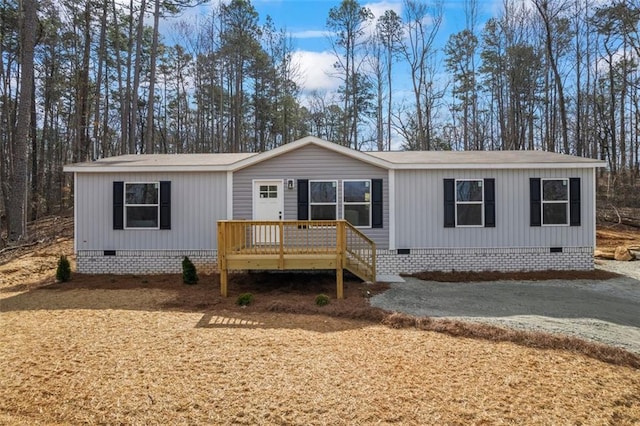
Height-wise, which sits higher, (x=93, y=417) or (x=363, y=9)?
(x=363, y=9)

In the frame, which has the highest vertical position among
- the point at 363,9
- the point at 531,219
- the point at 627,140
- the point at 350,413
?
the point at 363,9

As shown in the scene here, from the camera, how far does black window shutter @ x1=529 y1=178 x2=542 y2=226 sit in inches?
370

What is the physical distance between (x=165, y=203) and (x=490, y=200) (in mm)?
8124

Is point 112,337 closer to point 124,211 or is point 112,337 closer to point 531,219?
point 124,211

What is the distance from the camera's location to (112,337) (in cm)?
498

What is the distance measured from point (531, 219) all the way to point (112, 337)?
9292 millimetres

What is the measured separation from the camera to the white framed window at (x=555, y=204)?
9.42 m

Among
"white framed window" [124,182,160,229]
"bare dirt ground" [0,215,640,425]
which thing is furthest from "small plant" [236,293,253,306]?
"white framed window" [124,182,160,229]

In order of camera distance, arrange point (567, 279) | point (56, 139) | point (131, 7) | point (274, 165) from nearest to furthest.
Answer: point (567, 279) < point (274, 165) < point (131, 7) < point (56, 139)

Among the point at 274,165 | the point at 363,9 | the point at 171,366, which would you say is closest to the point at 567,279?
the point at 274,165

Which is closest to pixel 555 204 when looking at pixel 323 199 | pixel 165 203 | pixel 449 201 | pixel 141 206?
pixel 449 201

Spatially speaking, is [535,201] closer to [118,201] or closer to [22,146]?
[118,201]

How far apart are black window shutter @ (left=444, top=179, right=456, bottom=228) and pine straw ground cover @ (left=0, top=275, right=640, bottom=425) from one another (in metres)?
4.23

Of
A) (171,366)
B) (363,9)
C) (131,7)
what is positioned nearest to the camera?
(171,366)
